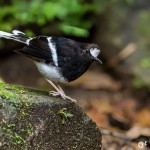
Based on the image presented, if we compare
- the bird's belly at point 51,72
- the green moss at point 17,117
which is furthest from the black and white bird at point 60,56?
the green moss at point 17,117

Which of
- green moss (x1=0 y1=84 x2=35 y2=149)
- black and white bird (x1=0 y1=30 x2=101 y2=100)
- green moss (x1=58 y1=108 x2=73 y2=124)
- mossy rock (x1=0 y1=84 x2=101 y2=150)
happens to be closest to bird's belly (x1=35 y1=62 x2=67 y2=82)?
black and white bird (x1=0 y1=30 x2=101 y2=100)

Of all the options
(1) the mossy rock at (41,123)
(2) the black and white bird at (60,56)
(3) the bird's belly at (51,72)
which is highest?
(2) the black and white bird at (60,56)

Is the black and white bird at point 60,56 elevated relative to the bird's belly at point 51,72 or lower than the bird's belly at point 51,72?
elevated

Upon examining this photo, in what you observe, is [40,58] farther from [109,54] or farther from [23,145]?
[109,54]

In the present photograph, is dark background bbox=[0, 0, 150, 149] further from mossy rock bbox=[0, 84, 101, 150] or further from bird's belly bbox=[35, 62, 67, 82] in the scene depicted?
mossy rock bbox=[0, 84, 101, 150]

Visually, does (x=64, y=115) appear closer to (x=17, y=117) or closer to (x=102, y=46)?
(x=17, y=117)

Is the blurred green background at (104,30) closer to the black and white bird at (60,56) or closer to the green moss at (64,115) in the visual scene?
the black and white bird at (60,56)

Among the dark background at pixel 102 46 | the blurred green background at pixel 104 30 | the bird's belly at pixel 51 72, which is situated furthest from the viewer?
the blurred green background at pixel 104 30

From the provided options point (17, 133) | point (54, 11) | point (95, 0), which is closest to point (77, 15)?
point (95, 0)
